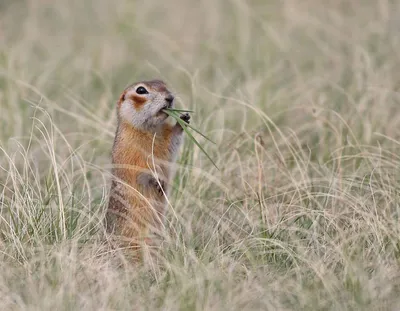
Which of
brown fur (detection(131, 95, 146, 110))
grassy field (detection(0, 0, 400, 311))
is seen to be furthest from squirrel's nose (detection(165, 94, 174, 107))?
grassy field (detection(0, 0, 400, 311))

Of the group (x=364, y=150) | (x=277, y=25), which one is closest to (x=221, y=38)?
(x=277, y=25)

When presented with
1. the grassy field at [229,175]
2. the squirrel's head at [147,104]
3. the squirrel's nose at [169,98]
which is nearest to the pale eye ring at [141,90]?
the squirrel's head at [147,104]

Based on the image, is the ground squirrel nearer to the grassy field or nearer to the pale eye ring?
the pale eye ring

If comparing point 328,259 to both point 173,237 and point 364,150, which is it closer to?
point 173,237

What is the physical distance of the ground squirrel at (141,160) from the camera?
18.2ft

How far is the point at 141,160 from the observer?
18.8 feet

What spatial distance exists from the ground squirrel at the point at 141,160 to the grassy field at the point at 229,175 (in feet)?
0.50

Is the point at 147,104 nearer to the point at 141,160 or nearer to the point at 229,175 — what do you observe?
the point at 141,160

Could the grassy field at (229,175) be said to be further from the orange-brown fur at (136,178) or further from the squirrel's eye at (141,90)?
the squirrel's eye at (141,90)

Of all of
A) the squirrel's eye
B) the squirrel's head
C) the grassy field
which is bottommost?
the grassy field

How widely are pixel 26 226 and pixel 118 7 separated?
646 cm

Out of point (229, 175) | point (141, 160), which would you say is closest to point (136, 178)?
point (141, 160)

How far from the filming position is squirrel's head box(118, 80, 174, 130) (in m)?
5.68

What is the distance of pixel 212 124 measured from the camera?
24.2 ft
